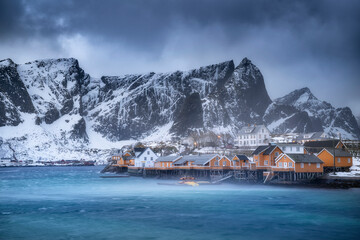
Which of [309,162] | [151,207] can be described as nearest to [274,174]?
[309,162]

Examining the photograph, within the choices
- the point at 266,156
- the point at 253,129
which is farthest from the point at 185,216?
the point at 253,129

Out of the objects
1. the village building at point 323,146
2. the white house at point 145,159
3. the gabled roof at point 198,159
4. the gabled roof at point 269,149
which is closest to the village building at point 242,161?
the gabled roof at point 198,159

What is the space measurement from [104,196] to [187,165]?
4482 centimetres

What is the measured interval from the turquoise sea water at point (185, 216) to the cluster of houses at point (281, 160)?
1636cm

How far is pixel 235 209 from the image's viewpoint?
158 ft

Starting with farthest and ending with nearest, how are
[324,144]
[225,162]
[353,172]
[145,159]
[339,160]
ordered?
[145,159]
[324,144]
[225,162]
[339,160]
[353,172]

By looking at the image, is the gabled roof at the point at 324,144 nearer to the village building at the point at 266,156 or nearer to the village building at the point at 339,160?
the village building at the point at 339,160

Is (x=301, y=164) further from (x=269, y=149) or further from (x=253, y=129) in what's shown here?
(x=253, y=129)

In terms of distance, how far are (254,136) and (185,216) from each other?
127m

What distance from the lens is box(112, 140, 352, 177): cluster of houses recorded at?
80.0 m

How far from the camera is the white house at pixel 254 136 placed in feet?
535

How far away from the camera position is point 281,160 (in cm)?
8200

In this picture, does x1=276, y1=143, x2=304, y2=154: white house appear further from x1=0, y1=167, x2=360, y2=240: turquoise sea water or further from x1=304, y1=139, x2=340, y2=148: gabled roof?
x1=0, y1=167, x2=360, y2=240: turquoise sea water

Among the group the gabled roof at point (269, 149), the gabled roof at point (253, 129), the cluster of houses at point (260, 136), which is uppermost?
the gabled roof at point (253, 129)
